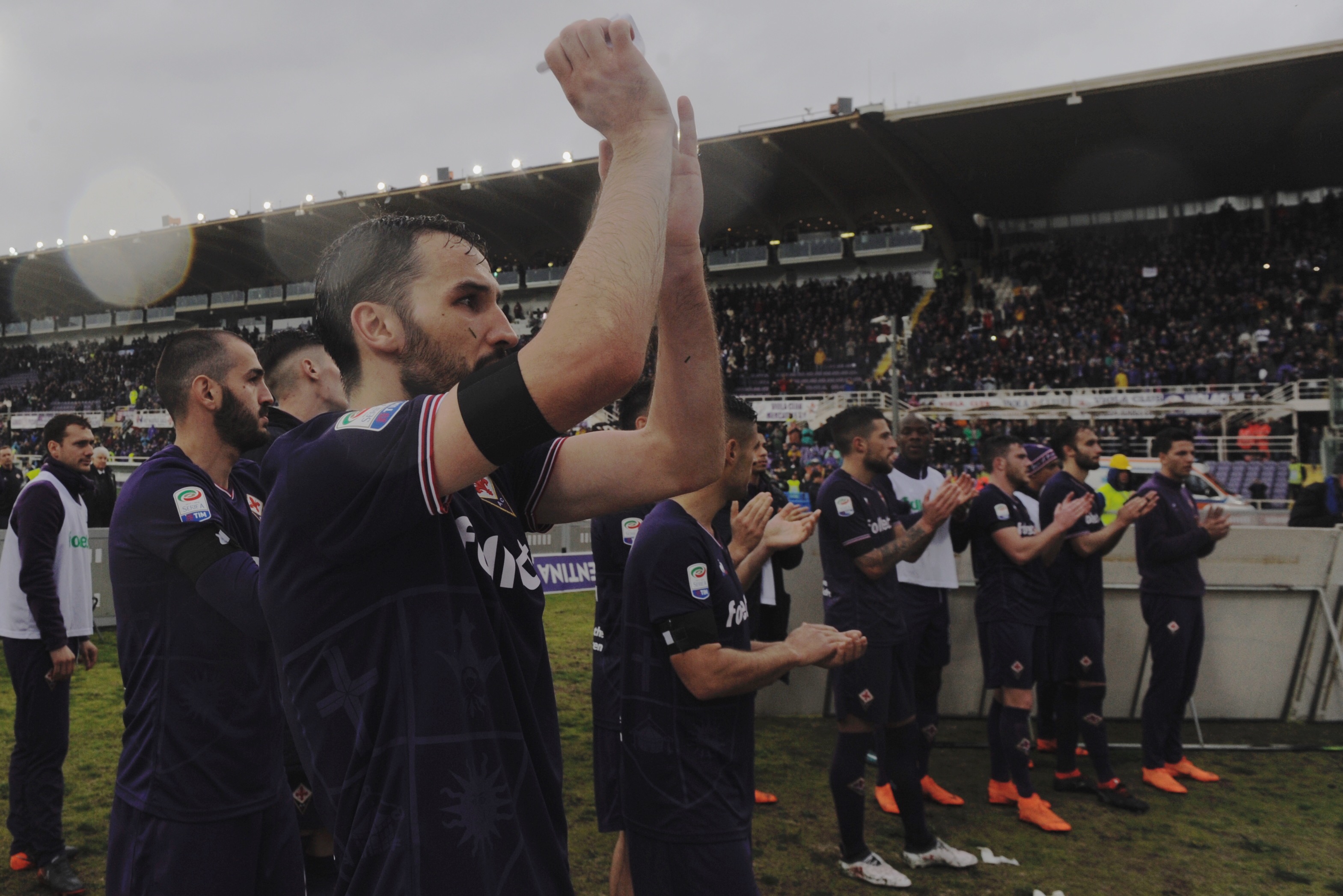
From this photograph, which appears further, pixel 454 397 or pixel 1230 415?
pixel 1230 415

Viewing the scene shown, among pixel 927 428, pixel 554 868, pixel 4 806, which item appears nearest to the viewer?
pixel 554 868

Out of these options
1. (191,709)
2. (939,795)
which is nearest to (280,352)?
(191,709)

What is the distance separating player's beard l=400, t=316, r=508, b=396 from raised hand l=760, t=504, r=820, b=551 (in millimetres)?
1891

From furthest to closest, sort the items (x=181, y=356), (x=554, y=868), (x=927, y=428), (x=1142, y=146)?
1. (x=1142, y=146)
2. (x=927, y=428)
3. (x=181, y=356)
4. (x=554, y=868)

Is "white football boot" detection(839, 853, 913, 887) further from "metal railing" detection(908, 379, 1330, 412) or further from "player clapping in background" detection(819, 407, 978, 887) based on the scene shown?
"metal railing" detection(908, 379, 1330, 412)

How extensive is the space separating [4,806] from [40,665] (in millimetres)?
1500

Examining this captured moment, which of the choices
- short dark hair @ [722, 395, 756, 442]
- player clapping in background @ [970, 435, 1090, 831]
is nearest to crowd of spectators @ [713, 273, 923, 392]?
player clapping in background @ [970, 435, 1090, 831]

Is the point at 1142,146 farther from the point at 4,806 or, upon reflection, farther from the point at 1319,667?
the point at 4,806

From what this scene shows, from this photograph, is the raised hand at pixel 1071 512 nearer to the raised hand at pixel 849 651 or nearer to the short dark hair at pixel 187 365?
the raised hand at pixel 849 651

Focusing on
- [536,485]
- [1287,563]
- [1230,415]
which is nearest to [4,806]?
[536,485]

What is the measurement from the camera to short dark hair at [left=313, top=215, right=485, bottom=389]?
1.41 m

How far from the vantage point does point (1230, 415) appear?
23.6m

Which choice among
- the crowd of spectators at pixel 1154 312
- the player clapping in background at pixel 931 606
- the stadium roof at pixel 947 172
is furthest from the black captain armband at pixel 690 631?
the crowd of spectators at pixel 1154 312

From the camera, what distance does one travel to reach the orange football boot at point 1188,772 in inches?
231
